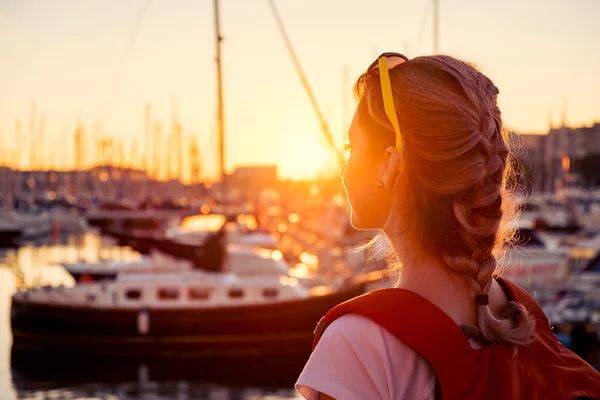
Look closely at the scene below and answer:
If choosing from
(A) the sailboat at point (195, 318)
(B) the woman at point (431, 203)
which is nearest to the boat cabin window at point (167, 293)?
(A) the sailboat at point (195, 318)

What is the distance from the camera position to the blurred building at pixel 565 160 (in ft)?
228

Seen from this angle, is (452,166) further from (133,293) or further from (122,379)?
(133,293)

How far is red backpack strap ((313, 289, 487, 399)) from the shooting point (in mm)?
1206

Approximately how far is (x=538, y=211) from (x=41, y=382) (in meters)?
43.6

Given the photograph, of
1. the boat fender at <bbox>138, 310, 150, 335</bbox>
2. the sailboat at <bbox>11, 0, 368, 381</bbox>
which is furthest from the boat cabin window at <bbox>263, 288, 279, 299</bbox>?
the boat fender at <bbox>138, 310, 150, 335</bbox>

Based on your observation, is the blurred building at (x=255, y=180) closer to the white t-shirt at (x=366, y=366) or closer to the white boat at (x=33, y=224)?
the white boat at (x=33, y=224)

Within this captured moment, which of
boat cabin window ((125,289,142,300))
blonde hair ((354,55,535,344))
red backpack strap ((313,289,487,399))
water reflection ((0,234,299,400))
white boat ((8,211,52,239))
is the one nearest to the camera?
red backpack strap ((313,289,487,399))

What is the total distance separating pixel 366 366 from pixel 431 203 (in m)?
0.37

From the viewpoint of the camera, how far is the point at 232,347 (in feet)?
60.8

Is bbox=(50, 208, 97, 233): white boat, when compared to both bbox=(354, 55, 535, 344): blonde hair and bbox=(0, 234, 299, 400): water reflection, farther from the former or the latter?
bbox=(354, 55, 535, 344): blonde hair

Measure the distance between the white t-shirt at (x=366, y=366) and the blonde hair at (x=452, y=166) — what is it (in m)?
0.18

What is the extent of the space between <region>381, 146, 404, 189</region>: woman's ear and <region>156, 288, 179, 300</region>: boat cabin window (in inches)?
691

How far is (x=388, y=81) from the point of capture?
54.7 inches

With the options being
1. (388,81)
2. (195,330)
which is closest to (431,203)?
(388,81)
